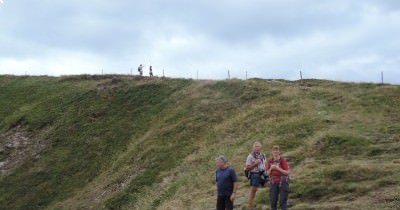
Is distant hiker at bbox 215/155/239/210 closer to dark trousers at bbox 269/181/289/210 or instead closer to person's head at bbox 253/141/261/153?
dark trousers at bbox 269/181/289/210

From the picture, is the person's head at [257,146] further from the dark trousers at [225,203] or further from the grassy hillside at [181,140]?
the grassy hillside at [181,140]

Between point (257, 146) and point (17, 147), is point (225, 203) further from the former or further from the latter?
point (17, 147)

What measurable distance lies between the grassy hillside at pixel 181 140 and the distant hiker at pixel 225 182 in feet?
12.7

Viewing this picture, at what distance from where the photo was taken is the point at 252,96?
44.5 meters

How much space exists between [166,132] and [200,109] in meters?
4.61

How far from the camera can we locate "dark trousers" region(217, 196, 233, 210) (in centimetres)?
1655

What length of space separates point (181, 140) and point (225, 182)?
22.3m

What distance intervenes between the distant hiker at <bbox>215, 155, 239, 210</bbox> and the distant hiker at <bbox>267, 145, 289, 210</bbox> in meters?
1.52

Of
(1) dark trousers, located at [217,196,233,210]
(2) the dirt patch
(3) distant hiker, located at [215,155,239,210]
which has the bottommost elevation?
(2) the dirt patch

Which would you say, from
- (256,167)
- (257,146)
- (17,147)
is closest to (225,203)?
(256,167)

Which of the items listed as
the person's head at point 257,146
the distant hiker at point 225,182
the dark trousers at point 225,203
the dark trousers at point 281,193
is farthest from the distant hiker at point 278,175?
the dark trousers at point 225,203

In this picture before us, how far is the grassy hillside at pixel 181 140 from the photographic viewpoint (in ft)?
72.7

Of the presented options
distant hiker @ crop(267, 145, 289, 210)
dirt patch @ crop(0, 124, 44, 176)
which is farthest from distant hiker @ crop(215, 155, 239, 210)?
dirt patch @ crop(0, 124, 44, 176)

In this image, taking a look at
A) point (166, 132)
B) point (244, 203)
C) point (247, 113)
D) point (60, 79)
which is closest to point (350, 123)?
point (247, 113)
